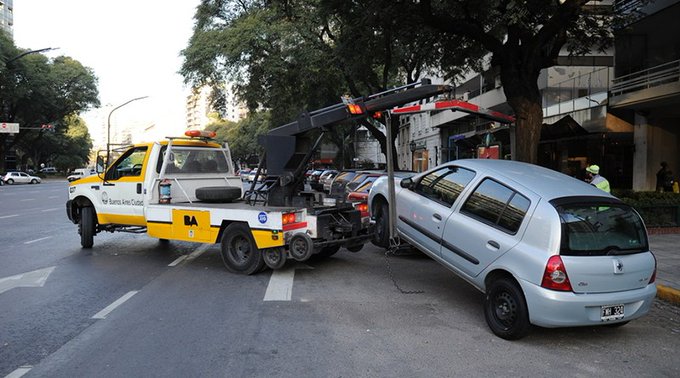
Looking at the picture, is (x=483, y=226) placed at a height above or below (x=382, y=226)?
above

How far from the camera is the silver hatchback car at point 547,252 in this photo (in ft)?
15.5

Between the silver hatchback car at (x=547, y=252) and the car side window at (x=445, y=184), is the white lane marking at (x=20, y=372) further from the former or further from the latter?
the car side window at (x=445, y=184)

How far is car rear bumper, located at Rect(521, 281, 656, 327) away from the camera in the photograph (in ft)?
15.4

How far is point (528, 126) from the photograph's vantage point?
12367 millimetres

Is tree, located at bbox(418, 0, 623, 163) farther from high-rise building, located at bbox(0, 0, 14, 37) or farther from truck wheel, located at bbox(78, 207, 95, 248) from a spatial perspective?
high-rise building, located at bbox(0, 0, 14, 37)

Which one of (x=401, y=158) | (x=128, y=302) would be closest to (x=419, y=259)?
(x=128, y=302)

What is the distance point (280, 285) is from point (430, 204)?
2413mm

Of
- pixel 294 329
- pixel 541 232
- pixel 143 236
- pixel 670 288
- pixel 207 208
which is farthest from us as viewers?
pixel 143 236

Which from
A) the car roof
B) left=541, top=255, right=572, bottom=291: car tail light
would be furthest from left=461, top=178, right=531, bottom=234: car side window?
left=541, top=255, right=572, bottom=291: car tail light

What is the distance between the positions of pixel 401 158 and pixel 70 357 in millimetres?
55361

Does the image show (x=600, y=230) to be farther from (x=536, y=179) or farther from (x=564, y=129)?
(x=564, y=129)

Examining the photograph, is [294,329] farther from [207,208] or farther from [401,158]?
[401,158]

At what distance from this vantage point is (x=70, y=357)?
4.46 metres

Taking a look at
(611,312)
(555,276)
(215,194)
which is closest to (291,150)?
(215,194)
